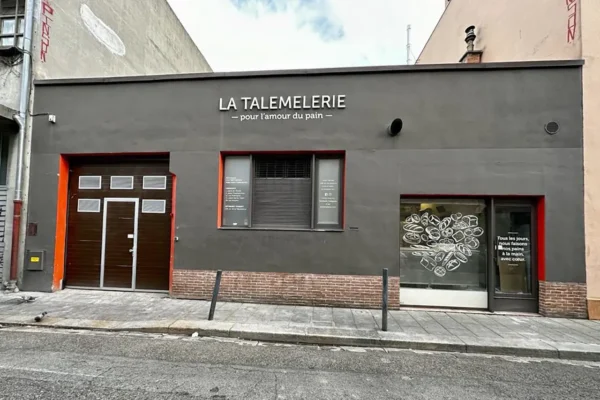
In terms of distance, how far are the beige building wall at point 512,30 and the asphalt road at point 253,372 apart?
23.1 feet

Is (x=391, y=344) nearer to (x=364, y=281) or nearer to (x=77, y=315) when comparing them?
(x=364, y=281)

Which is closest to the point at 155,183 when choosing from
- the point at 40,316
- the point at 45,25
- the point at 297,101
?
the point at 40,316

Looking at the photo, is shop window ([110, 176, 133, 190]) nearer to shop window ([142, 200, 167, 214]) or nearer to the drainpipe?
shop window ([142, 200, 167, 214])

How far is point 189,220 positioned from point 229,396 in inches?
195

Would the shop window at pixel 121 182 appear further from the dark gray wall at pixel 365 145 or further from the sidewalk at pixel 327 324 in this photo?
the sidewalk at pixel 327 324

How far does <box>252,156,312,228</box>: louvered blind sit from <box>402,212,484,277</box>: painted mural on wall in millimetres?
2480

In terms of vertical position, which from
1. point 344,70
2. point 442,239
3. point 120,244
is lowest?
point 120,244

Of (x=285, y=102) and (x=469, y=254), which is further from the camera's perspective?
(x=285, y=102)

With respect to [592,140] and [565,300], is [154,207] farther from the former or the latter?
[592,140]

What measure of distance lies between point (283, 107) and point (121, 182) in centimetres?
476

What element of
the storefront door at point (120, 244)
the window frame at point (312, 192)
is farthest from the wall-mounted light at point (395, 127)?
the storefront door at point (120, 244)

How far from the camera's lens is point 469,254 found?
7.52 m

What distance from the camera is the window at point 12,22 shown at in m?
8.52

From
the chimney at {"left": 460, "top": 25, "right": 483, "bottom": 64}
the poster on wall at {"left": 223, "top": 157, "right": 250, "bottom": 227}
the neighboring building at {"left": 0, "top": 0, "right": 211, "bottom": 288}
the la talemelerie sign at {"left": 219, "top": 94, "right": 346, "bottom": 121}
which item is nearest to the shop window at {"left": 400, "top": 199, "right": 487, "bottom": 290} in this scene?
the la talemelerie sign at {"left": 219, "top": 94, "right": 346, "bottom": 121}
